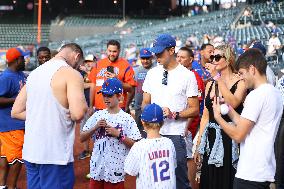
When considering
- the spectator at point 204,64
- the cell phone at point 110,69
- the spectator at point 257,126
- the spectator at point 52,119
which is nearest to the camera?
the spectator at point 257,126

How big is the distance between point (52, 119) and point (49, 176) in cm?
46

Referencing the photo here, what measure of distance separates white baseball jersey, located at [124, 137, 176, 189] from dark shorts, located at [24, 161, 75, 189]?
47 centimetres

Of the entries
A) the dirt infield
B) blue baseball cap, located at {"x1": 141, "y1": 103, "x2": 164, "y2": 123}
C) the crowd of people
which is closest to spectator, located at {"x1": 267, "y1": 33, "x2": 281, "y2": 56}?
the dirt infield

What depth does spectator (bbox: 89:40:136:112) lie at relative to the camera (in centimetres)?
667

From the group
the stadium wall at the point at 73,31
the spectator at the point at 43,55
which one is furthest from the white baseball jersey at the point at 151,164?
the stadium wall at the point at 73,31

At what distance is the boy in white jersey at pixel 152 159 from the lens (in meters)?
4.18

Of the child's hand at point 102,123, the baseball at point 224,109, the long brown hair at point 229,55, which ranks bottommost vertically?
the child's hand at point 102,123

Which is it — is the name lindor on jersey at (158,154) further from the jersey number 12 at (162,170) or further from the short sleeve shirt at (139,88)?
the short sleeve shirt at (139,88)

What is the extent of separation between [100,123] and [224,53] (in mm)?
1257

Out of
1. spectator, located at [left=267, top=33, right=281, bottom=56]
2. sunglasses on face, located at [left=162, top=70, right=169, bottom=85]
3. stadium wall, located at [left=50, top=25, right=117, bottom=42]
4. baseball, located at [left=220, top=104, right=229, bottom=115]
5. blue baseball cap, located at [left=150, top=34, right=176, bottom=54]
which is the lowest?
baseball, located at [left=220, top=104, right=229, bottom=115]

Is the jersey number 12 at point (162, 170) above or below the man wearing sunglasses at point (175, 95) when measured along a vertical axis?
below

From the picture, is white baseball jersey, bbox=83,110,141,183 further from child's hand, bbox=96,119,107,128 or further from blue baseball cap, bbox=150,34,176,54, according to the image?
blue baseball cap, bbox=150,34,176,54

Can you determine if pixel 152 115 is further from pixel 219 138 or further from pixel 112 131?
pixel 219 138

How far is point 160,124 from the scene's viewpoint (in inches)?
170
